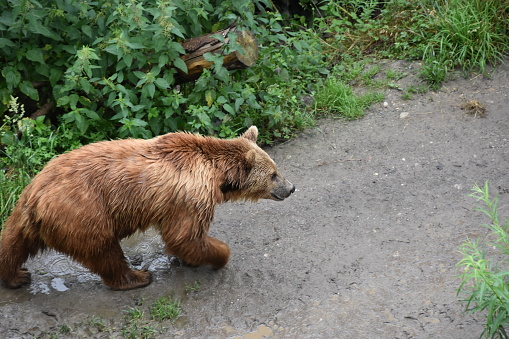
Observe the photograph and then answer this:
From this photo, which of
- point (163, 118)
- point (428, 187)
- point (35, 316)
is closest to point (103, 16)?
point (163, 118)

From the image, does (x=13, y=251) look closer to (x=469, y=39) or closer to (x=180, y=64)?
(x=180, y=64)

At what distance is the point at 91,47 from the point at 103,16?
0.37 m

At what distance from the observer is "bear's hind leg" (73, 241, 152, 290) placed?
4918 millimetres

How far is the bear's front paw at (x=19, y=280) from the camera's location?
17.0 ft

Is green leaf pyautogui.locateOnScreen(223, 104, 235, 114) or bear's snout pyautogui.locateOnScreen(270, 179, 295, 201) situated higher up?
green leaf pyautogui.locateOnScreen(223, 104, 235, 114)

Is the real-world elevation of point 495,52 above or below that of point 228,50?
below

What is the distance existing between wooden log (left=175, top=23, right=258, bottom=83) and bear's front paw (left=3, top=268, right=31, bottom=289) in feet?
9.36

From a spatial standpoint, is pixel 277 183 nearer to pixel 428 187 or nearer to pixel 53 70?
pixel 428 187

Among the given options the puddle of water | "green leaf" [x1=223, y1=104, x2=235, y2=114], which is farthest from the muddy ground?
"green leaf" [x1=223, y1=104, x2=235, y2=114]

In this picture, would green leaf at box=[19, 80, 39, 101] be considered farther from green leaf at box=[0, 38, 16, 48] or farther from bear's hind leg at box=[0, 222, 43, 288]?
bear's hind leg at box=[0, 222, 43, 288]

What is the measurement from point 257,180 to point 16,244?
202 cm

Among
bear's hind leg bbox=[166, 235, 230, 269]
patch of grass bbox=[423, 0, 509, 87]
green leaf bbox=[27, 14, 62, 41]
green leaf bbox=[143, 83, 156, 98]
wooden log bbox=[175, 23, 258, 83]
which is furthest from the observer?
patch of grass bbox=[423, 0, 509, 87]

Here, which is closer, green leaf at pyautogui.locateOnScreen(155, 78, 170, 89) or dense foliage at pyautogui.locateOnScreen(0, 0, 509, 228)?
dense foliage at pyautogui.locateOnScreen(0, 0, 509, 228)

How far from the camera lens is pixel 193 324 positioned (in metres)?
4.83
